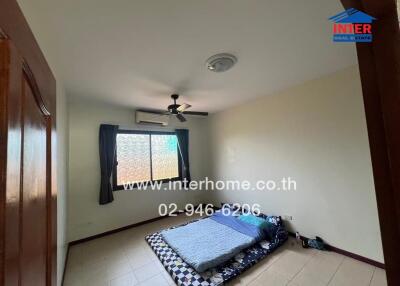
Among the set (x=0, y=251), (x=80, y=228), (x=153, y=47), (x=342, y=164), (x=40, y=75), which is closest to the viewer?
(x=0, y=251)

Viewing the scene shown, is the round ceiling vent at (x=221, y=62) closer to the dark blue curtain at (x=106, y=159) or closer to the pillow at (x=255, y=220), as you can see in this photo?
the dark blue curtain at (x=106, y=159)

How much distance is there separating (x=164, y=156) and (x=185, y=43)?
2744 mm

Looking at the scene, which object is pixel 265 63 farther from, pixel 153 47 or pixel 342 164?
pixel 342 164

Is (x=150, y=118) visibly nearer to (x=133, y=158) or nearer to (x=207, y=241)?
(x=133, y=158)

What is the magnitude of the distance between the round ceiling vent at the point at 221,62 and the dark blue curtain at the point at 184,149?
226 centimetres

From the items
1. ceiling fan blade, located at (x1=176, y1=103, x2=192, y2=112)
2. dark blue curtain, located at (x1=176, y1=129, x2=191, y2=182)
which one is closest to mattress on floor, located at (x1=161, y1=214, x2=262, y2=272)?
dark blue curtain, located at (x1=176, y1=129, x2=191, y2=182)

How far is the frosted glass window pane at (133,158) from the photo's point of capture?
335 centimetres

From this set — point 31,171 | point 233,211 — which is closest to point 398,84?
point 31,171

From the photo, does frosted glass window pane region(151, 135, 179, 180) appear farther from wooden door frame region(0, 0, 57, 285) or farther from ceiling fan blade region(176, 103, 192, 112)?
wooden door frame region(0, 0, 57, 285)

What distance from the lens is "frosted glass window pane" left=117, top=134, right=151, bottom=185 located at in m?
3.35

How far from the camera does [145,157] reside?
3.64 m

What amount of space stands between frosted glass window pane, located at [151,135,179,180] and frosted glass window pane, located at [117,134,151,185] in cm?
16

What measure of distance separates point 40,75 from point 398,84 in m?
1.15

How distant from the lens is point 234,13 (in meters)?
1.25
